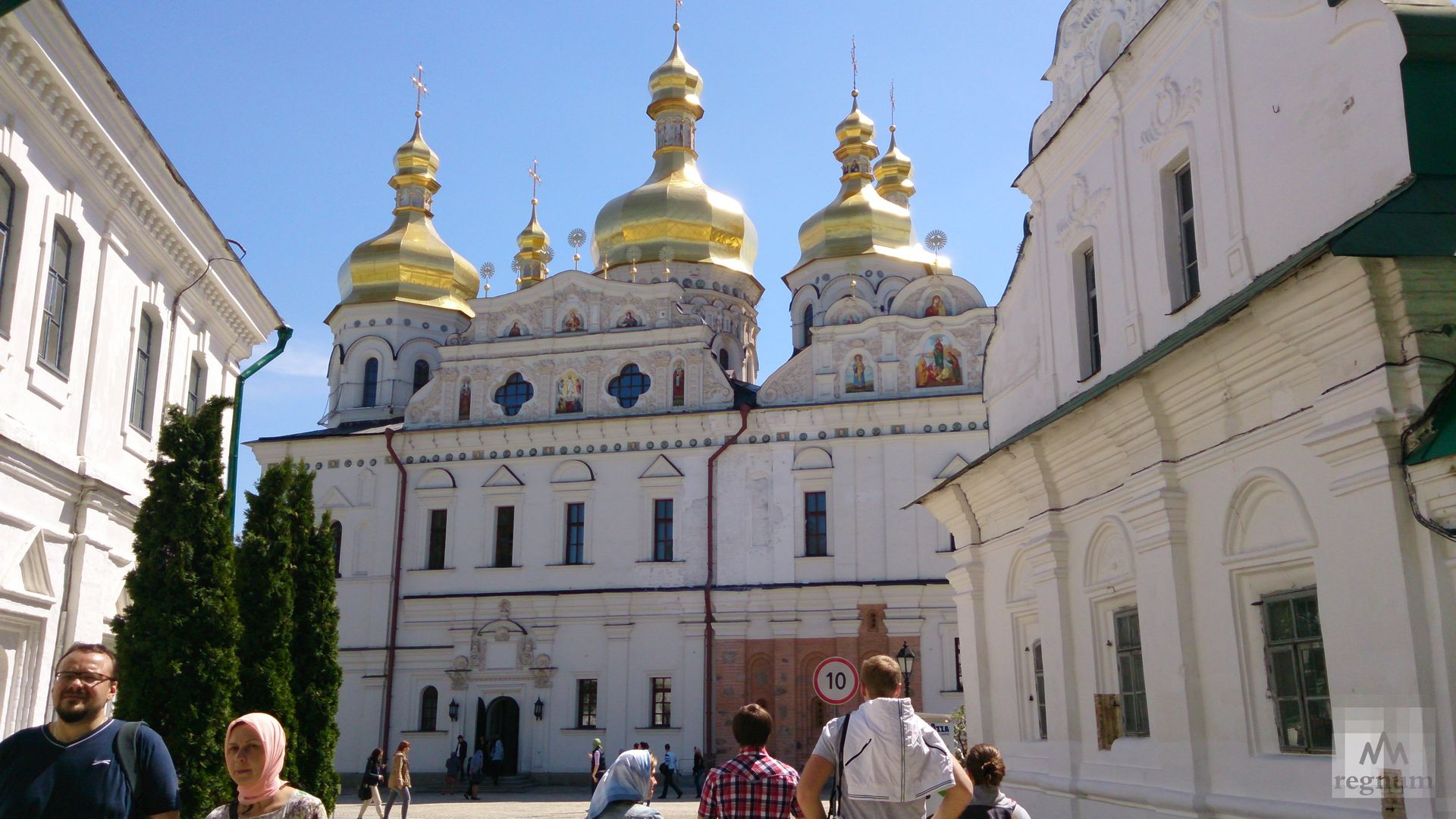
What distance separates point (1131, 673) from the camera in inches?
457

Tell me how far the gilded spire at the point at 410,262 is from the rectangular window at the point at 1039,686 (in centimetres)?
2793

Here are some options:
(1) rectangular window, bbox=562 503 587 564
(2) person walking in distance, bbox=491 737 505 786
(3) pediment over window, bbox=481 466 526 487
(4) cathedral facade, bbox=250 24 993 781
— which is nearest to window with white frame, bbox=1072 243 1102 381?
(4) cathedral facade, bbox=250 24 993 781

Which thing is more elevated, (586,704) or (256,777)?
(586,704)

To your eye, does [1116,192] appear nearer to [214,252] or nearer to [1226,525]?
[1226,525]

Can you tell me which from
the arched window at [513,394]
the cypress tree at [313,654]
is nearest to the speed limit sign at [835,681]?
the cypress tree at [313,654]

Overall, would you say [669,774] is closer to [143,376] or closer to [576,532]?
[576,532]

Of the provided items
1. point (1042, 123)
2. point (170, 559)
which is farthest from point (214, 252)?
point (1042, 123)

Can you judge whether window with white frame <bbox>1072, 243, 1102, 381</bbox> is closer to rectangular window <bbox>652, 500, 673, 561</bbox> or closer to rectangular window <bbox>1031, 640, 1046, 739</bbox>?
rectangular window <bbox>1031, 640, 1046, 739</bbox>

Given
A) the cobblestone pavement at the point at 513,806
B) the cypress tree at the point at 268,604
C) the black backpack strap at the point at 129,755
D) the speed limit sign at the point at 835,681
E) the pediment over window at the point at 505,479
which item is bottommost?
the cobblestone pavement at the point at 513,806

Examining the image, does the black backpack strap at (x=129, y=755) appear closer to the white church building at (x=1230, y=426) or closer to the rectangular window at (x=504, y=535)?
the white church building at (x=1230, y=426)

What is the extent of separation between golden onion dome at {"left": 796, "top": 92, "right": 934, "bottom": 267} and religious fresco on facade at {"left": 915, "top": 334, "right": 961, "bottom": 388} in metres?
9.64

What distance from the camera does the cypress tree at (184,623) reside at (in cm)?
1141

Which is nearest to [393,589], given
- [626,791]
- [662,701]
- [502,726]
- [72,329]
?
[502,726]

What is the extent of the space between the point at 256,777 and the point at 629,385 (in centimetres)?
2804
